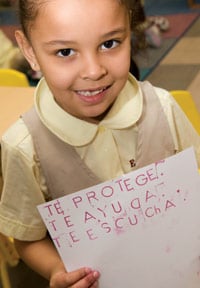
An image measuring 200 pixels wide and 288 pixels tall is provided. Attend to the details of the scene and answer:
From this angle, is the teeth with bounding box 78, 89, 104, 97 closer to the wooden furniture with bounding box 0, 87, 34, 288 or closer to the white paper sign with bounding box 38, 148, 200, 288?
the white paper sign with bounding box 38, 148, 200, 288

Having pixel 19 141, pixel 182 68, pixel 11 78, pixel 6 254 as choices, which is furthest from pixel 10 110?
pixel 182 68

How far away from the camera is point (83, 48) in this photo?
0.66 metres

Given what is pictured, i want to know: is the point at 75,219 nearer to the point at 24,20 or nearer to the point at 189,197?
the point at 189,197

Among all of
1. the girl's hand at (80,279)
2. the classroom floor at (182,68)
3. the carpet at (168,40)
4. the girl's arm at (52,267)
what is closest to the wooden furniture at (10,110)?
the girl's arm at (52,267)

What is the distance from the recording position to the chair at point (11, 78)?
4.79 ft

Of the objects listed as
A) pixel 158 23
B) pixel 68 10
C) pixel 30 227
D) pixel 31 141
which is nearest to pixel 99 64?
pixel 68 10

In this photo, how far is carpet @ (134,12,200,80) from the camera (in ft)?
9.69

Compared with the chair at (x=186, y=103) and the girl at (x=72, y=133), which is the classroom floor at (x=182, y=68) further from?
the girl at (x=72, y=133)

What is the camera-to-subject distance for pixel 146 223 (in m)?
0.74

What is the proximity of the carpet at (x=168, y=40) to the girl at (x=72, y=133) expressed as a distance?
6.45ft

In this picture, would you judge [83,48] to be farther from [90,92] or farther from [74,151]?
[74,151]

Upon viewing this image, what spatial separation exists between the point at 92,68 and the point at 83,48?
0.10 ft

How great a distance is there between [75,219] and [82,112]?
0.17 metres

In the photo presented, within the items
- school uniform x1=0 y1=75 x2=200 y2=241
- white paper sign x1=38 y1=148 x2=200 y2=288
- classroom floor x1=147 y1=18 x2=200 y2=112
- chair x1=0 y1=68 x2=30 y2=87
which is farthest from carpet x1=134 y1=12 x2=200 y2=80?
white paper sign x1=38 y1=148 x2=200 y2=288
